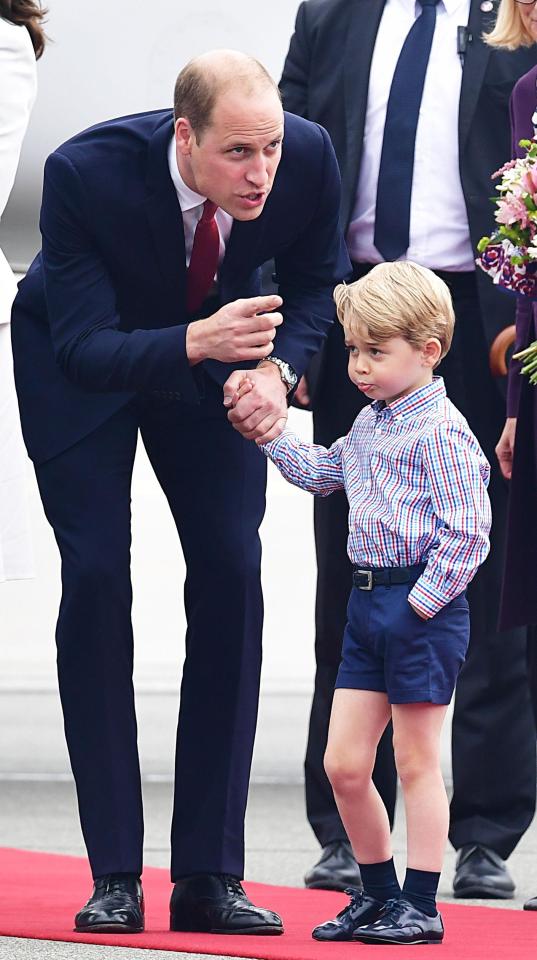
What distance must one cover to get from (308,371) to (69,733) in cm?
105

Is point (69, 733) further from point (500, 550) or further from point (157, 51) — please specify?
point (157, 51)

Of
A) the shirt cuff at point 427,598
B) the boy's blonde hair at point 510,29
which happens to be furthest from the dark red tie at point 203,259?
the boy's blonde hair at point 510,29

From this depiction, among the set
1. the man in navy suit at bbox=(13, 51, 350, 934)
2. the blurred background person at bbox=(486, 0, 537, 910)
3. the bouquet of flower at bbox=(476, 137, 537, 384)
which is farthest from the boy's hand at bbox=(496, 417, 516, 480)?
the man in navy suit at bbox=(13, 51, 350, 934)

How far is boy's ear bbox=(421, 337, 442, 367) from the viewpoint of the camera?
2.80 m

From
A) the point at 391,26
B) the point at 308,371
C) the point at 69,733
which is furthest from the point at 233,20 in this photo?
the point at 69,733

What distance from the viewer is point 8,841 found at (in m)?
4.45

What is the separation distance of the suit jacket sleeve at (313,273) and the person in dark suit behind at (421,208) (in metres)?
0.53

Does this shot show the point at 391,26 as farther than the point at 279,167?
Yes

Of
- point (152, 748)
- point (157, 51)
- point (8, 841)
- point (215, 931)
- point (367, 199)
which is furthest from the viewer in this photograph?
point (152, 748)

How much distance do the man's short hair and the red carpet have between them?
1.13 meters

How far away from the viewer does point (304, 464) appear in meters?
2.90

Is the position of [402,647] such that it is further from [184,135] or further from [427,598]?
[184,135]

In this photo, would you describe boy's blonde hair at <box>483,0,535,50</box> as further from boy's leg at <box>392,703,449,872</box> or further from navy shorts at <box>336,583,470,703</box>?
boy's leg at <box>392,703,449,872</box>

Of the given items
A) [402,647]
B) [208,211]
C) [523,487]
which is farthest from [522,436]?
[208,211]
